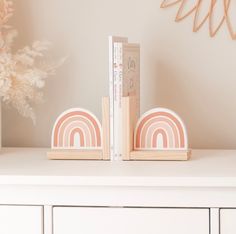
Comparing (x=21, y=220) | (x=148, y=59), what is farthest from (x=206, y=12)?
(x=21, y=220)

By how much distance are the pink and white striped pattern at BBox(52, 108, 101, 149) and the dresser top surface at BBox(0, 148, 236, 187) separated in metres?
0.07

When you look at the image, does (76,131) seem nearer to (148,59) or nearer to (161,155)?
(161,155)

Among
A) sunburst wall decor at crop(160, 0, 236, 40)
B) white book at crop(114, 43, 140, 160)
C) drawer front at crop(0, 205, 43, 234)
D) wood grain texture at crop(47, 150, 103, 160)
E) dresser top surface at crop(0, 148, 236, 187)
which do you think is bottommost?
drawer front at crop(0, 205, 43, 234)

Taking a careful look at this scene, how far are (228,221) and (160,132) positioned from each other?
1.08 ft

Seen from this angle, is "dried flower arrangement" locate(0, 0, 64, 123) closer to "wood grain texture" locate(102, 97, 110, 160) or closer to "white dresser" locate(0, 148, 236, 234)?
"wood grain texture" locate(102, 97, 110, 160)

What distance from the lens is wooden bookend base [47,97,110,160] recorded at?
1.51 metres

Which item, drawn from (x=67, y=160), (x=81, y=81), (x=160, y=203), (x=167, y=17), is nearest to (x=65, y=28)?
(x=81, y=81)

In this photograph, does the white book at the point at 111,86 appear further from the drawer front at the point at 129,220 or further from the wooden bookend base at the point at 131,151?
the drawer front at the point at 129,220

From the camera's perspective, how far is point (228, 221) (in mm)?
1290

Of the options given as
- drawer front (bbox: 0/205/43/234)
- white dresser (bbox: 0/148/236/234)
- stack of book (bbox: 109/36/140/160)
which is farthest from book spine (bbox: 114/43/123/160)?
drawer front (bbox: 0/205/43/234)

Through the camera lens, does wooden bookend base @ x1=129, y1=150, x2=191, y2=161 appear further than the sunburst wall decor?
No

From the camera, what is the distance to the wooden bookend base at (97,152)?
59.4 inches

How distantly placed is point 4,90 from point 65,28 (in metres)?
0.32

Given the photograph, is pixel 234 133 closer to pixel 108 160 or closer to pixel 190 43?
pixel 190 43
